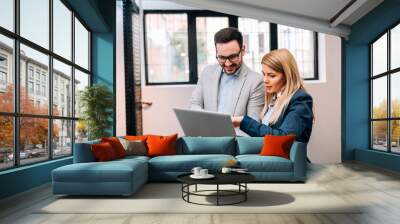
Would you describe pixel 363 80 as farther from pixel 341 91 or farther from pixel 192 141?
pixel 192 141

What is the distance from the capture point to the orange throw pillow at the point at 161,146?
6.59 metres

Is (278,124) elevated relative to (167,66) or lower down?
lower down

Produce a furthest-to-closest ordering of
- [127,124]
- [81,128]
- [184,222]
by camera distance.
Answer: [127,124]
[81,128]
[184,222]

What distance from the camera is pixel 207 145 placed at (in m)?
6.72

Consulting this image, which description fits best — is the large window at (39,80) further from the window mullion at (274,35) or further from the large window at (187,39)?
the window mullion at (274,35)

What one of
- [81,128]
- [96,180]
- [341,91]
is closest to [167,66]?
[81,128]

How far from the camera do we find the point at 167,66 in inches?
371

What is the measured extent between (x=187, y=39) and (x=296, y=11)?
2.58 m

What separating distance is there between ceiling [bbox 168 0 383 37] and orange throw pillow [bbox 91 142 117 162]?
12.7 feet

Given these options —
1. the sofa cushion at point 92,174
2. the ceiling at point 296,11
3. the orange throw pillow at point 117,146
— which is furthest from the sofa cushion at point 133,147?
the ceiling at point 296,11

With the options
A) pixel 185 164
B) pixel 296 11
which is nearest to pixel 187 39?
pixel 296 11

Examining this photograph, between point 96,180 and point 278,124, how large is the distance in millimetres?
3624

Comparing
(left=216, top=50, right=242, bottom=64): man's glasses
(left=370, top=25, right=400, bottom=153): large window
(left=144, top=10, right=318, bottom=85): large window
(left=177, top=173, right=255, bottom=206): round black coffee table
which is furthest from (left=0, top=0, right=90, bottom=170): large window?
(left=370, top=25, right=400, bottom=153): large window

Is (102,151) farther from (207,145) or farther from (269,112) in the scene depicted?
(269,112)
